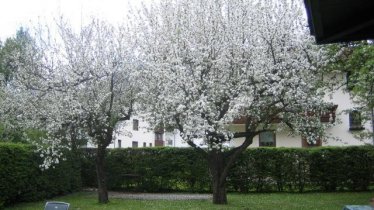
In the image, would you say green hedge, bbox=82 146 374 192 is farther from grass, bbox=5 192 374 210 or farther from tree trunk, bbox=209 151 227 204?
tree trunk, bbox=209 151 227 204

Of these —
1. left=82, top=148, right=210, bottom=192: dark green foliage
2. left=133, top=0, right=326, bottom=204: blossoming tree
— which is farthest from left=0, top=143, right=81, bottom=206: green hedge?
left=133, top=0, right=326, bottom=204: blossoming tree

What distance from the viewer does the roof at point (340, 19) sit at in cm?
604

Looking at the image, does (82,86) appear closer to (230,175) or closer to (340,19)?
(230,175)

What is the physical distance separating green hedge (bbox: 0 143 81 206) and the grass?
47cm

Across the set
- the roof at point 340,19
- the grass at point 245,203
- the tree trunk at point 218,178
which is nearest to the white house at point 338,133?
the grass at point 245,203

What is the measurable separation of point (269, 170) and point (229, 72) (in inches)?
286

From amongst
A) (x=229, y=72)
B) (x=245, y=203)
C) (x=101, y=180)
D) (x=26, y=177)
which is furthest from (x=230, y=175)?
(x=26, y=177)

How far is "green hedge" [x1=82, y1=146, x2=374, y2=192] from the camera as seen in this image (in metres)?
20.5

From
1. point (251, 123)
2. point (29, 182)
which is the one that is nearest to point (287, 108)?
point (251, 123)

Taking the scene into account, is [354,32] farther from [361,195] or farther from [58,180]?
[58,180]

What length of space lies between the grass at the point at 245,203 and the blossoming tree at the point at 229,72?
1.03 meters

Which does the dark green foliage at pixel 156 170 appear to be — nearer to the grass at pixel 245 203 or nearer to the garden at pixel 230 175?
the garden at pixel 230 175

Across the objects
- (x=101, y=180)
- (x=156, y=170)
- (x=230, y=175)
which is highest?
(x=156, y=170)

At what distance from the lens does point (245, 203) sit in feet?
53.3
